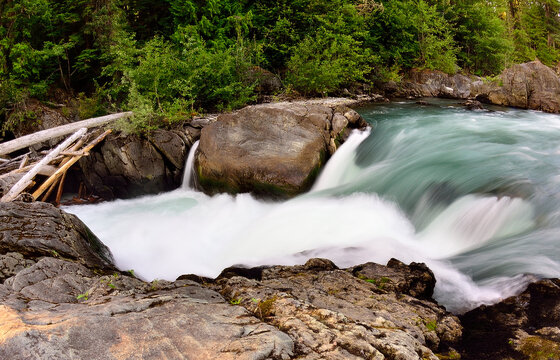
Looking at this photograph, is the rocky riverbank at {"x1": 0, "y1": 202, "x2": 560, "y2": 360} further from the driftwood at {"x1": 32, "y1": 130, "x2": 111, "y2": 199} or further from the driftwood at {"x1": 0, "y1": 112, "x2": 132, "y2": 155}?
the driftwood at {"x1": 0, "y1": 112, "x2": 132, "y2": 155}

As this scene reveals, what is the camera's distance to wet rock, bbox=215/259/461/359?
268 centimetres

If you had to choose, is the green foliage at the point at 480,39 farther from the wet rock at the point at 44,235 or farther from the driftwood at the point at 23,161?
the wet rock at the point at 44,235

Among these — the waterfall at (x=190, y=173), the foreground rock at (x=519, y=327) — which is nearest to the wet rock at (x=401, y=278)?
the foreground rock at (x=519, y=327)

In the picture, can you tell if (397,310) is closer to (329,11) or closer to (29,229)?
(29,229)

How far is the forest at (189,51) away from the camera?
35.9ft

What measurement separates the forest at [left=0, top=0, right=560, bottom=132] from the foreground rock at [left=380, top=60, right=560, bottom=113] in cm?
76

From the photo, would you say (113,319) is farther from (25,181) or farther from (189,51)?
(189,51)

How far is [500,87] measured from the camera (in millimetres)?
15438

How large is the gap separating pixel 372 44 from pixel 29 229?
1831cm

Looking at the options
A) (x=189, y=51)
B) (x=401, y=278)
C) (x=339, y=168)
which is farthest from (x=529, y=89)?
(x=401, y=278)

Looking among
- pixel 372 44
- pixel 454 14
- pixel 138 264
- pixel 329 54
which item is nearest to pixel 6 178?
pixel 138 264

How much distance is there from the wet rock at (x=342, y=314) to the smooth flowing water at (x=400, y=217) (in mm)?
952

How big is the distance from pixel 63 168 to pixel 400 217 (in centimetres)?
813

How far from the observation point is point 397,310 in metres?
3.75
